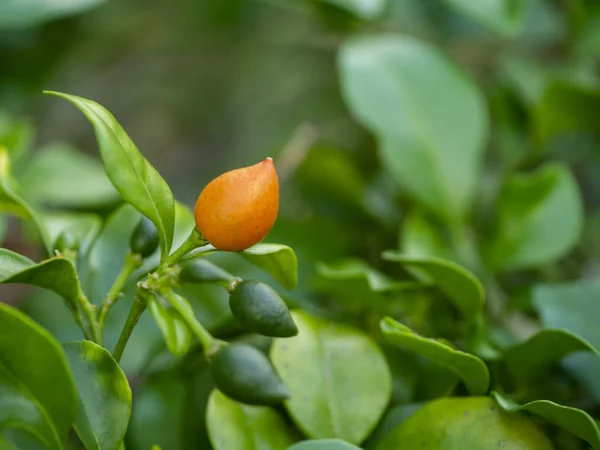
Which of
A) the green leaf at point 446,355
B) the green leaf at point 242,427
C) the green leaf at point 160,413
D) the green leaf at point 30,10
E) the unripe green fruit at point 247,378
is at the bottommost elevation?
the green leaf at point 160,413

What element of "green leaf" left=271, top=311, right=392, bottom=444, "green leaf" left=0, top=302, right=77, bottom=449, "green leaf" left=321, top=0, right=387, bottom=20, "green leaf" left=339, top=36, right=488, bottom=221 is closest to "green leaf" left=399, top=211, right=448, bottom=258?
"green leaf" left=339, top=36, right=488, bottom=221

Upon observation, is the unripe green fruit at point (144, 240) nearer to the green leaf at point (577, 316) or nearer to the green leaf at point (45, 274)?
the green leaf at point (45, 274)

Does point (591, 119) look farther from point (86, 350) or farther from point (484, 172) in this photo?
point (86, 350)

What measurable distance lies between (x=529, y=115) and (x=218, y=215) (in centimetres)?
67

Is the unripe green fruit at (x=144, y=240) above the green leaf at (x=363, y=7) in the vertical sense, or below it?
below

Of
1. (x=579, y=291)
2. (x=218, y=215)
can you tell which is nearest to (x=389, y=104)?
(x=579, y=291)

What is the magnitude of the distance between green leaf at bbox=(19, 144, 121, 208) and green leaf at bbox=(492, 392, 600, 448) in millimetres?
537

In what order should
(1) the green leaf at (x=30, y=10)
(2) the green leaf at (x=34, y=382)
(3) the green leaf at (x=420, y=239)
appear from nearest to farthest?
(2) the green leaf at (x=34, y=382) < (3) the green leaf at (x=420, y=239) < (1) the green leaf at (x=30, y=10)

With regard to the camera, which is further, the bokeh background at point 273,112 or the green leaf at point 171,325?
the bokeh background at point 273,112

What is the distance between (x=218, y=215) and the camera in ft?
1.14

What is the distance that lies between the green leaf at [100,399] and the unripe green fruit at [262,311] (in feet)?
0.26

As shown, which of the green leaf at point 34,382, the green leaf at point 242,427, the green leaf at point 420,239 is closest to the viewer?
the green leaf at point 34,382

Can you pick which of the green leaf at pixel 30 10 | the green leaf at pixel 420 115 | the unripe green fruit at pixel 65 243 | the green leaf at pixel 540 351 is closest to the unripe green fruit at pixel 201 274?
the unripe green fruit at pixel 65 243

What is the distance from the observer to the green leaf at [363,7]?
813 mm
